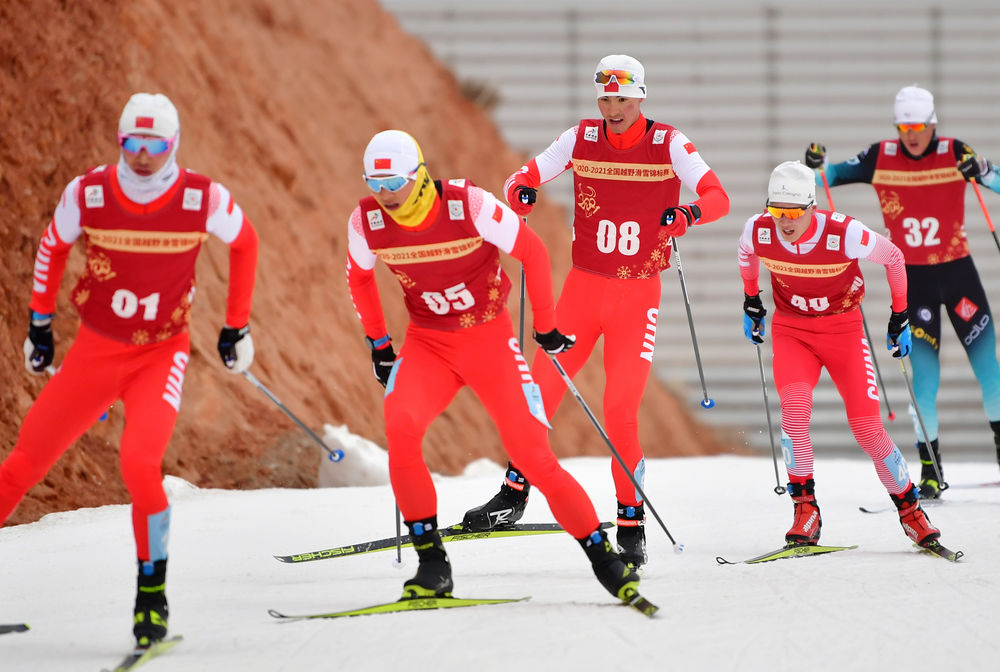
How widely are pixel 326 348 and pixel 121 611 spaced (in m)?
5.62

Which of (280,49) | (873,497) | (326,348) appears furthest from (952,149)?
(280,49)

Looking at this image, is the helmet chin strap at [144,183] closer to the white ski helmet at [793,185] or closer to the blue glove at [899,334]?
the white ski helmet at [793,185]

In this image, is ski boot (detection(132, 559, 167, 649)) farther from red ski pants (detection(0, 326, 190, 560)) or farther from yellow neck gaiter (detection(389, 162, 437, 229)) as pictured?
yellow neck gaiter (detection(389, 162, 437, 229))

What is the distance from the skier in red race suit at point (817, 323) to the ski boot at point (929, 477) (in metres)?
1.64

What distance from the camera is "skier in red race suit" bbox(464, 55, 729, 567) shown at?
5680 mm

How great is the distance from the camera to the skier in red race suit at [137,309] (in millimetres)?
4320

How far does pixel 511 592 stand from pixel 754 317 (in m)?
2.29

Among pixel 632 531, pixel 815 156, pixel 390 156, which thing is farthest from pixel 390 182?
pixel 815 156

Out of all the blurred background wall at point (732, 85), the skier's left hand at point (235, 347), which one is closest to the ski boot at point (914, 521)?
the skier's left hand at point (235, 347)

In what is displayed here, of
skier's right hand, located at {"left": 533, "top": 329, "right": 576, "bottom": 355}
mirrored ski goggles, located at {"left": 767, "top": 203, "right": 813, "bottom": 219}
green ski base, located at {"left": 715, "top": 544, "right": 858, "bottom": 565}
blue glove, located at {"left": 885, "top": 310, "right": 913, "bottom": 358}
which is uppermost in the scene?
mirrored ski goggles, located at {"left": 767, "top": 203, "right": 813, "bottom": 219}

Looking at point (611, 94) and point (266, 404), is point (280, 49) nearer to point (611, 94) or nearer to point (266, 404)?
point (266, 404)

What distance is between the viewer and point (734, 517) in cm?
718

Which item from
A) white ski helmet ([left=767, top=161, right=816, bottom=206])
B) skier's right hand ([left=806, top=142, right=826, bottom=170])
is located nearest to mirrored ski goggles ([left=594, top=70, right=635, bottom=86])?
white ski helmet ([left=767, top=161, right=816, bottom=206])

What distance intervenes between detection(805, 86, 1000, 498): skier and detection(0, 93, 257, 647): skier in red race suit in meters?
4.35
